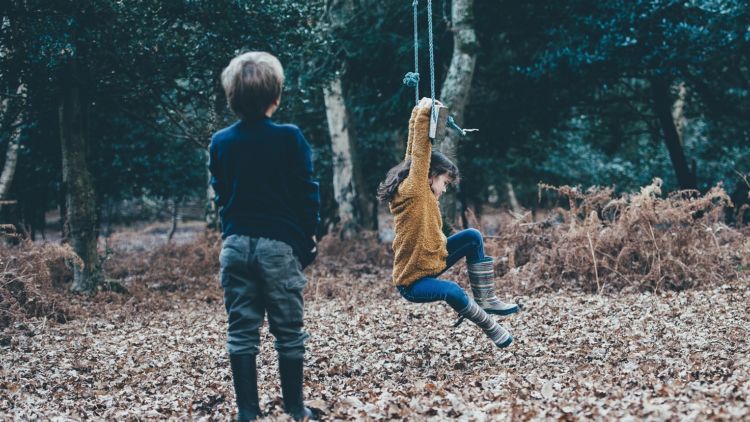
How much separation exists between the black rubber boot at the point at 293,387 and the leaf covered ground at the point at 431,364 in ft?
0.75

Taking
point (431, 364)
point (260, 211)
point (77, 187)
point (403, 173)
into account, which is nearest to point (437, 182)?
point (403, 173)

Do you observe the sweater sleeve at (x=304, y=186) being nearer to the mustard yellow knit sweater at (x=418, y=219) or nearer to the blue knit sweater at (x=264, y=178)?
the blue knit sweater at (x=264, y=178)

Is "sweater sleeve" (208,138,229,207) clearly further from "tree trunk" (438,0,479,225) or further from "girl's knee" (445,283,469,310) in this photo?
"tree trunk" (438,0,479,225)

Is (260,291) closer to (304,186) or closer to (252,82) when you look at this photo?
(304,186)

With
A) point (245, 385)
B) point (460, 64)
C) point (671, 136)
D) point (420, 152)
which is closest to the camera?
point (245, 385)

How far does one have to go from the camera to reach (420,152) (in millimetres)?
5281

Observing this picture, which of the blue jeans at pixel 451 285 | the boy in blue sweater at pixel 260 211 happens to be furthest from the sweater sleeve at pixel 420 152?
the boy in blue sweater at pixel 260 211

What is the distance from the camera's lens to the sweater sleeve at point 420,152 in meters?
5.27

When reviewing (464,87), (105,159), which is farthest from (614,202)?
(105,159)

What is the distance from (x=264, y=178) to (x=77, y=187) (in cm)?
715

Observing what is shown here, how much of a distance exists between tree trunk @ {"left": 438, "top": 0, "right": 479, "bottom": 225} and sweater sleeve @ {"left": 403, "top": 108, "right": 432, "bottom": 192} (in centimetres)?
716

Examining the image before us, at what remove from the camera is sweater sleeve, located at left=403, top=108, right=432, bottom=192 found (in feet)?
17.3

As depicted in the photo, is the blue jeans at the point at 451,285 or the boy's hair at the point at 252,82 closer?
the boy's hair at the point at 252,82

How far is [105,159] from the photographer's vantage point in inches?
637
